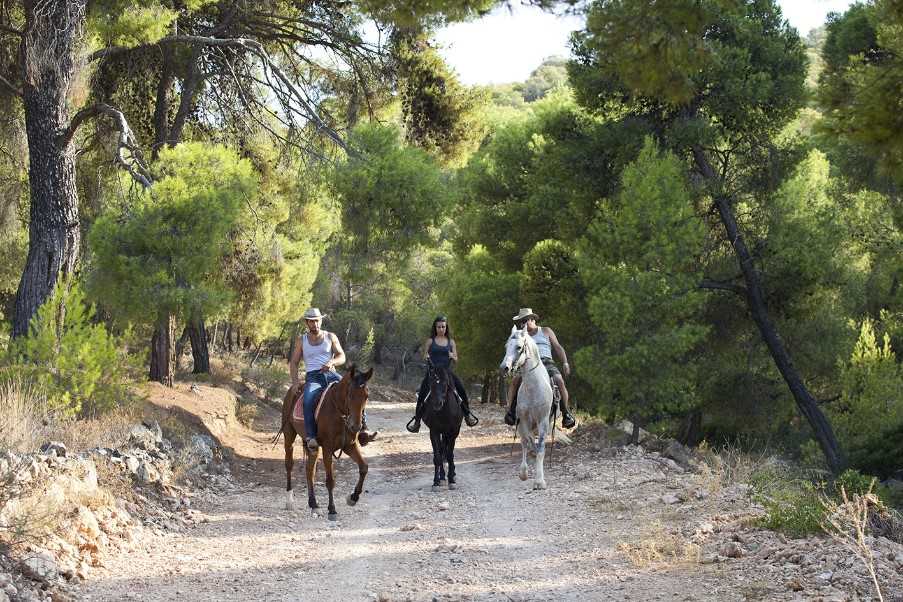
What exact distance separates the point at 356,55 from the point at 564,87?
34.4 ft

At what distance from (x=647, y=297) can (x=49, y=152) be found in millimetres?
11614

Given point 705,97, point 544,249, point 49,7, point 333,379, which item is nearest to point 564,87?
point 544,249

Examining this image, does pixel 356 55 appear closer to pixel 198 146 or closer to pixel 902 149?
pixel 198 146

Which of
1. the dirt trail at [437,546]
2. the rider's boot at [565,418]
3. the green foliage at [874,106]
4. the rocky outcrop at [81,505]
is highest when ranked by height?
the green foliage at [874,106]

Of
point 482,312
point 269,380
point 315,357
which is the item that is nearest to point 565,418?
point 315,357

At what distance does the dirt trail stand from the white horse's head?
72.9 inches

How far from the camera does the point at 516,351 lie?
41.9 ft

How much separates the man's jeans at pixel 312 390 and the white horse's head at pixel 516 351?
7.99 ft

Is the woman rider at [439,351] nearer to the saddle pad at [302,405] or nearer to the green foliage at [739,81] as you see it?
the saddle pad at [302,405]

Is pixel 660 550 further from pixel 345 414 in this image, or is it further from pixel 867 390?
pixel 867 390

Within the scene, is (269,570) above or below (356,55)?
below

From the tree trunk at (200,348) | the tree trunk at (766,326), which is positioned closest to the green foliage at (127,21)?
the tree trunk at (200,348)

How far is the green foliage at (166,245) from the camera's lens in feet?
54.1

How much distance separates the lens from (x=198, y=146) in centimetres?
1761
